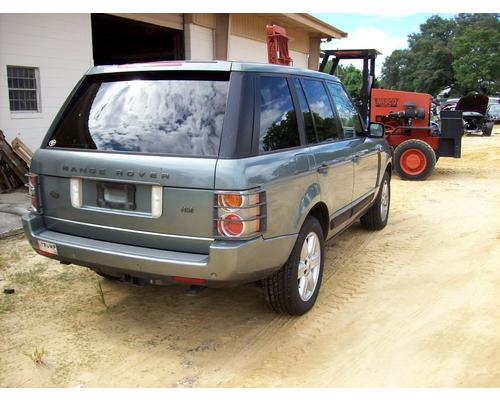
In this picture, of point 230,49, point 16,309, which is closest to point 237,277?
point 16,309

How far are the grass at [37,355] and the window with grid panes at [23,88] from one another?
6.54 meters

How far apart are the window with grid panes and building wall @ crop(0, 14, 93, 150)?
12cm

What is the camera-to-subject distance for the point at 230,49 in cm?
1352

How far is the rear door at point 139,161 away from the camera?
317 centimetres

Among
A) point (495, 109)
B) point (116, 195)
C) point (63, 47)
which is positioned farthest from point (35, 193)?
point (495, 109)

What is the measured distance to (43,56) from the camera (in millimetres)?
9109

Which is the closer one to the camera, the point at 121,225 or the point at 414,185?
the point at 121,225

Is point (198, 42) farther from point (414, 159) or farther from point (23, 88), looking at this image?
point (414, 159)

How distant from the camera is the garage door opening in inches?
494

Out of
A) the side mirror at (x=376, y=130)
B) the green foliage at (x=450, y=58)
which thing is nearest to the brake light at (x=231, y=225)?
the side mirror at (x=376, y=130)

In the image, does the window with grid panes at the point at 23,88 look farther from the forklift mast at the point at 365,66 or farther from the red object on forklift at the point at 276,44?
the forklift mast at the point at 365,66
